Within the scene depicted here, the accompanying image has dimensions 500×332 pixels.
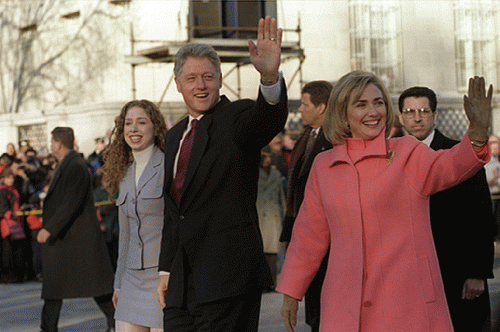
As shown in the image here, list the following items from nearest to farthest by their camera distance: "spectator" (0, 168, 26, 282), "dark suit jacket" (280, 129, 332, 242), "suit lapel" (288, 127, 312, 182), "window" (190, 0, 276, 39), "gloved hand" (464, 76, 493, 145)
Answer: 1. "gloved hand" (464, 76, 493, 145)
2. "dark suit jacket" (280, 129, 332, 242)
3. "suit lapel" (288, 127, 312, 182)
4. "spectator" (0, 168, 26, 282)
5. "window" (190, 0, 276, 39)

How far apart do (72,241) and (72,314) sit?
82.8 inches

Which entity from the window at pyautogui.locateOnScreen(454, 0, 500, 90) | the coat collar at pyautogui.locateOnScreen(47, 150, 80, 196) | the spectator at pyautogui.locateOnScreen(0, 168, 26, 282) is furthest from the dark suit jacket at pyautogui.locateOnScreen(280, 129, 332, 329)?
the window at pyautogui.locateOnScreen(454, 0, 500, 90)

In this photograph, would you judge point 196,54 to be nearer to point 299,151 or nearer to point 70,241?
point 299,151

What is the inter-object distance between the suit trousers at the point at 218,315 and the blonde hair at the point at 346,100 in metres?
0.86

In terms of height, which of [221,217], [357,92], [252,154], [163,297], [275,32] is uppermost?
[275,32]

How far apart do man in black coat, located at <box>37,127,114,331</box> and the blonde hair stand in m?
4.60

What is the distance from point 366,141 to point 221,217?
2.57 ft

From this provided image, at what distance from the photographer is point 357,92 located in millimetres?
4070

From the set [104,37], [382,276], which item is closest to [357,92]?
[382,276]

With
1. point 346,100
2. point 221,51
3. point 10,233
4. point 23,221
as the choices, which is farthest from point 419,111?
point 221,51

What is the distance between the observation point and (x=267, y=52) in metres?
3.69

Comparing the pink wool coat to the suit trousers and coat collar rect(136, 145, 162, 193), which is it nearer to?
the suit trousers

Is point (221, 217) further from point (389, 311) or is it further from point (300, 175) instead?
point (300, 175)

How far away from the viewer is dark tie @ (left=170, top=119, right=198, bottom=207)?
436 cm
